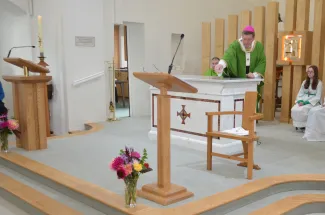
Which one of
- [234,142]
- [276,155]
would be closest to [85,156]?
→ [234,142]

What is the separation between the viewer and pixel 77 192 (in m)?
3.30

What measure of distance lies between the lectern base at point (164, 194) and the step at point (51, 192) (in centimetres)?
42

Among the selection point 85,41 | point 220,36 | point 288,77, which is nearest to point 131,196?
point 85,41

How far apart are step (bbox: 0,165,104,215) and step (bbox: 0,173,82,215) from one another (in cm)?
A: 8

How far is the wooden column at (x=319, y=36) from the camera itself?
6.12 meters

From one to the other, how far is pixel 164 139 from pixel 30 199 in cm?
145

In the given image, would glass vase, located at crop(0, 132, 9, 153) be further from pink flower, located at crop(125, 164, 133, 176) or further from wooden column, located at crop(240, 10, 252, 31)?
wooden column, located at crop(240, 10, 252, 31)

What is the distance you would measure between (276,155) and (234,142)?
518 millimetres

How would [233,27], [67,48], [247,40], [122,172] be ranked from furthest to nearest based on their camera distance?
[233,27]
[67,48]
[247,40]
[122,172]

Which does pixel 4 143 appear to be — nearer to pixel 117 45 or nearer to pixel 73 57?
pixel 73 57

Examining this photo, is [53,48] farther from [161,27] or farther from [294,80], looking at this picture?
[294,80]

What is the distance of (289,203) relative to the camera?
10.3ft

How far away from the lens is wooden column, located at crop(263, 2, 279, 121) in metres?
6.66

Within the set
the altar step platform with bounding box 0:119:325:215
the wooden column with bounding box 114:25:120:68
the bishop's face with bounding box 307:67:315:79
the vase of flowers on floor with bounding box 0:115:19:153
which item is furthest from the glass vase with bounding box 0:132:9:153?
the wooden column with bounding box 114:25:120:68
